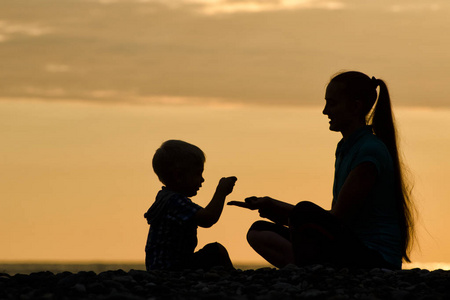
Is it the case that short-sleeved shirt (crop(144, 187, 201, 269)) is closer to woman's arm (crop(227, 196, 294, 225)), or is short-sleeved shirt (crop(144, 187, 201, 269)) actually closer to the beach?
the beach

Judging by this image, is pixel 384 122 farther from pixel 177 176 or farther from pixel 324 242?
pixel 177 176

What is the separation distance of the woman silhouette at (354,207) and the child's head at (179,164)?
612 mm

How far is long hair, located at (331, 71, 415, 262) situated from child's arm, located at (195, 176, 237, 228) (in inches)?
73.7

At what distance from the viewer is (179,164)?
32.3 ft

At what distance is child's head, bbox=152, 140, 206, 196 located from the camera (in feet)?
32.3

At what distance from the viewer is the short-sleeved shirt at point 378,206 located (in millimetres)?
9305

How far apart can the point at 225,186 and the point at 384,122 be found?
2137mm

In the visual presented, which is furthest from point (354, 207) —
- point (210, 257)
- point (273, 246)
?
point (210, 257)

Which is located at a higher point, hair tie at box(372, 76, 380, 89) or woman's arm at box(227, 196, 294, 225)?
hair tie at box(372, 76, 380, 89)

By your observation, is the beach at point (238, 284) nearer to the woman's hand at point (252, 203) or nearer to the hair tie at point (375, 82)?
the woman's hand at point (252, 203)

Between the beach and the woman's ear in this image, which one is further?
the woman's ear

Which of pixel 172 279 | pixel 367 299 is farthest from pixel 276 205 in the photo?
pixel 367 299

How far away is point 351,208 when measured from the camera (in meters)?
9.16

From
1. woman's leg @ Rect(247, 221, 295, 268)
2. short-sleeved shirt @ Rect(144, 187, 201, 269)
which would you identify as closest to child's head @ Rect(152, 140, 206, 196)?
short-sleeved shirt @ Rect(144, 187, 201, 269)
